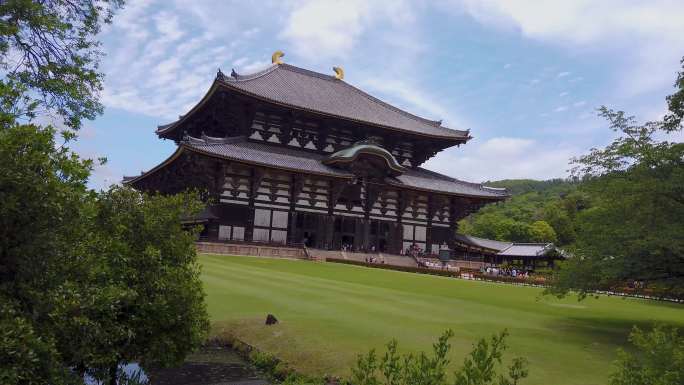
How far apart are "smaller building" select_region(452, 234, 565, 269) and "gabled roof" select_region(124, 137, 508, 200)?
6.69 m

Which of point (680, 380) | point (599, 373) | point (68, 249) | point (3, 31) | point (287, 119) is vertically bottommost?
point (599, 373)

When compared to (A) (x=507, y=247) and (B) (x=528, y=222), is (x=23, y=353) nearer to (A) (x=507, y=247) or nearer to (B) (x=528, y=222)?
(A) (x=507, y=247)

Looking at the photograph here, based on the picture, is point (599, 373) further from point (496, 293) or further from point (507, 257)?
point (507, 257)

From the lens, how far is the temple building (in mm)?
39188

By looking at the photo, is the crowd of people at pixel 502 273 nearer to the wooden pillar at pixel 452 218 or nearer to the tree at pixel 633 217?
the wooden pillar at pixel 452 218

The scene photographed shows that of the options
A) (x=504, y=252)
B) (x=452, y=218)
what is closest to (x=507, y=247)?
(x=504, y=252)

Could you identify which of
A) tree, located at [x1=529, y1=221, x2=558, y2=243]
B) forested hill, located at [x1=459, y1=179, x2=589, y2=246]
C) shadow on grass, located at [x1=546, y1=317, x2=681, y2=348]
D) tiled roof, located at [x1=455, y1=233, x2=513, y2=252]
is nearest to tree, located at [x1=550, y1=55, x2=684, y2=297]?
shadow on grass, located at [x1=546, y1=317, x2=681, y2=348]

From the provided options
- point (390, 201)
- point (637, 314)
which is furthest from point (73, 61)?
point (390, 201)

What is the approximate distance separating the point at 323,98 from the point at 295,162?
10.5 metres

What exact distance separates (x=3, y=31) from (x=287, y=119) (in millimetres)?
33149

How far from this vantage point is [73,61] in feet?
49.6

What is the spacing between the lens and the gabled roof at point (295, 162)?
37025 mm

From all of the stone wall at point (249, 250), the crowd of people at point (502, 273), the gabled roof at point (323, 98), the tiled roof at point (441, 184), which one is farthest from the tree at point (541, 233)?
the stone wall at point (249, 250)

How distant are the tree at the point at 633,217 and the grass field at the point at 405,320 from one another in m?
1.97
